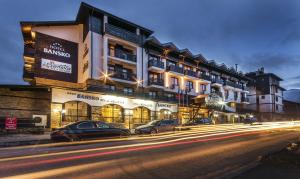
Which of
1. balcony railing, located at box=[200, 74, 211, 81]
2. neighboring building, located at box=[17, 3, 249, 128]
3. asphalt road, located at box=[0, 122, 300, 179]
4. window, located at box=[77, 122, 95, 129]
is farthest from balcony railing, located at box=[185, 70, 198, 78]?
asphalt road, located at box=[0, 122, 300, 179]

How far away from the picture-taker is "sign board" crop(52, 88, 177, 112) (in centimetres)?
2663

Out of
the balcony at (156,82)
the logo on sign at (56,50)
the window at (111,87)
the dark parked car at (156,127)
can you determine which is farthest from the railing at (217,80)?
the logo on sign at (56,50)

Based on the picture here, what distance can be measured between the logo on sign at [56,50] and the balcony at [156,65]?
40.1 ft

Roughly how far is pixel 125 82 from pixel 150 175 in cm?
2719

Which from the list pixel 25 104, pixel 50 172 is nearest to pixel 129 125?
pixel 25 104

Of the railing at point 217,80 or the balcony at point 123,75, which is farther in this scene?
the railing at point 217,80

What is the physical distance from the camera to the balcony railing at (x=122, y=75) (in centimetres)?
3327

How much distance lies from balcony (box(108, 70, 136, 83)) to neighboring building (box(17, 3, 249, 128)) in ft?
0.46

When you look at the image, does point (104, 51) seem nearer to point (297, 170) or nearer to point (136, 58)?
point (136, 58)

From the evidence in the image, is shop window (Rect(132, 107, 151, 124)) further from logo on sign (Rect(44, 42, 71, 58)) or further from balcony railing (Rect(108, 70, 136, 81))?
logo on sign (Rect(44, 42, 71, 58))

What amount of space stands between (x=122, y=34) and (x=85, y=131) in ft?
66.7

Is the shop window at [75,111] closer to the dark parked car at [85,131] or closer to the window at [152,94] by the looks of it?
the dark parked car at [85,131]

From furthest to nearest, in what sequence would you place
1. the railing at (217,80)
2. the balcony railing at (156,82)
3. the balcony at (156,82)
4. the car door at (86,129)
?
the railing at (217,80)
the balcony railing at (156,82)
the balcony at (156,82)
the car door at (86,129)

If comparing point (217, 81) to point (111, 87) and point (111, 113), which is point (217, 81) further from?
point (111, 113)
